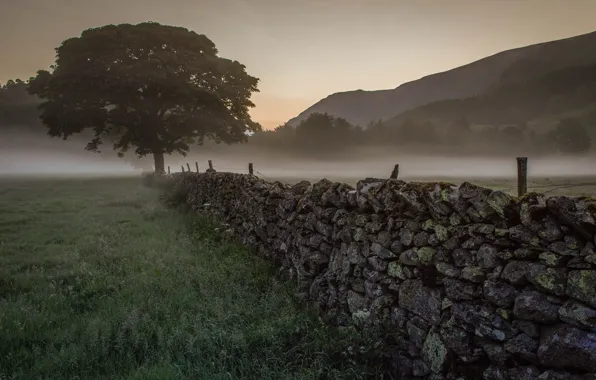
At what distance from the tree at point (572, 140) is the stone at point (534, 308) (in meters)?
72.3

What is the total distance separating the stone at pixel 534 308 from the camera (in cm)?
272

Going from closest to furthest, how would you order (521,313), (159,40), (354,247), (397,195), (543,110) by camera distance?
1. (521,313)
2. (397,195)
3. (354,247)
4. (159,40)
5. (543,110)

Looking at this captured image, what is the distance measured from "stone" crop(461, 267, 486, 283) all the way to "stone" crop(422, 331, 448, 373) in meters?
0.68

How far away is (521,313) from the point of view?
286 centimetres

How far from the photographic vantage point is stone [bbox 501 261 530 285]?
2889 millimetres

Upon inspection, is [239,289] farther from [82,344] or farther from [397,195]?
[397,195]

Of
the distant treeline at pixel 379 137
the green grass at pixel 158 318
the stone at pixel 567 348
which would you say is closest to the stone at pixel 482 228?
the stone at pixel 567 348

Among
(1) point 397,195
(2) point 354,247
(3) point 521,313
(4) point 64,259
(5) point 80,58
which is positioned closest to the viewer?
(3) point 521,313

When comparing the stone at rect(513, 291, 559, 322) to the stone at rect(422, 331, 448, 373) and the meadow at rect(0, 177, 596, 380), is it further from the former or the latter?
the meadow at rect(0, 177, 596, 380)

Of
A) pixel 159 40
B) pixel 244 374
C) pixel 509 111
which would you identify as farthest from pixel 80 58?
pixel 509 111

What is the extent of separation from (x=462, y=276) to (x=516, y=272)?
0.51 meters

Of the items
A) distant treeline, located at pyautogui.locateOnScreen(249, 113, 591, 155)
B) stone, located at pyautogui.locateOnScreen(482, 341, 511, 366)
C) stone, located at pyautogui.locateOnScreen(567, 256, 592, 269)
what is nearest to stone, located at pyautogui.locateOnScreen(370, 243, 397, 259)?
stone, located at pyautogui.locateOnScreen(482, 341, 511, 366)

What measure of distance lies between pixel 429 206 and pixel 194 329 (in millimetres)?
3386

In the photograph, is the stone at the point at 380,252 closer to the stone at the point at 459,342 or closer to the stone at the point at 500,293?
the stone at the point at 459,342
